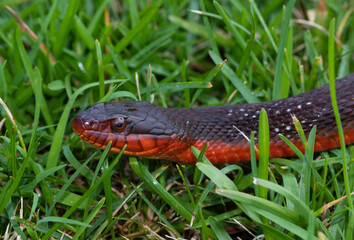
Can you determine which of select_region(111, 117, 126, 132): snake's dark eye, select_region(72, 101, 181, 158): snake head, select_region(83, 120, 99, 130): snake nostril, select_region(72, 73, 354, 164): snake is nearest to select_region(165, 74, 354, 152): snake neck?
select_region(72, 73, 354, 164): snake

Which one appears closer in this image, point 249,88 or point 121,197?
point 121,197

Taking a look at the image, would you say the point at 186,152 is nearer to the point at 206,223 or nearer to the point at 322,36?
the point at 206,223

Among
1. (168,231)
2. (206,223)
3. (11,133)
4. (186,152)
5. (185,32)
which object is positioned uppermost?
(185,32)

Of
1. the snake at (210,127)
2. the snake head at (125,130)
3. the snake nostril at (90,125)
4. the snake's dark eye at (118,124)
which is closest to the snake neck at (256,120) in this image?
the snake at (210,127)

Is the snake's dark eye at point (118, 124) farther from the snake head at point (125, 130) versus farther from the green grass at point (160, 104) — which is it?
the green grass at point (160, 104)

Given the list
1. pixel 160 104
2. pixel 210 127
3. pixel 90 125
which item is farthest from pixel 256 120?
pixel 90 125

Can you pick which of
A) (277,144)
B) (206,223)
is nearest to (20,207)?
(206,223)
